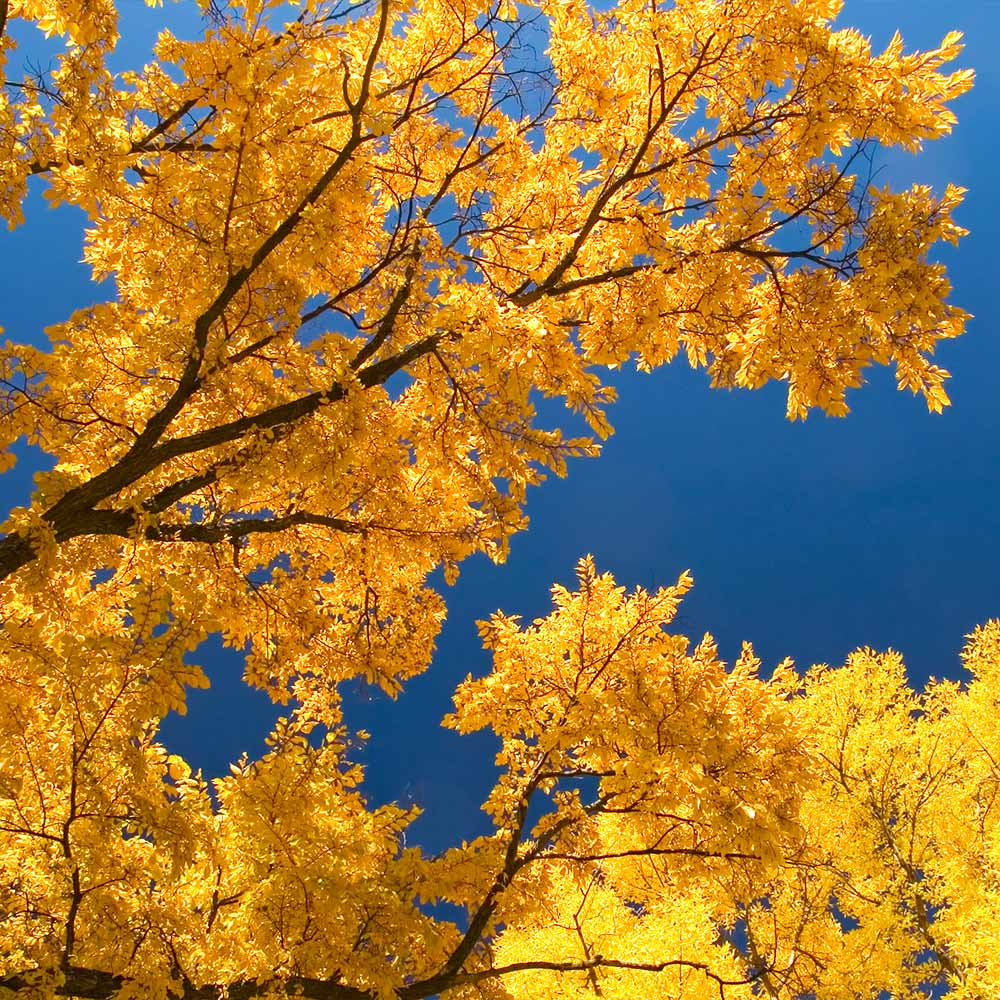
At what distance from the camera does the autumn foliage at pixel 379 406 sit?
3.64 m

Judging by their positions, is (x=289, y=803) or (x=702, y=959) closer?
(x=289, y=803)

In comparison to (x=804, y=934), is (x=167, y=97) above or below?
below

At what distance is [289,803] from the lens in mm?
4059

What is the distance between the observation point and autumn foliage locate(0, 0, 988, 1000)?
3.64 m

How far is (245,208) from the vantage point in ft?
12.8

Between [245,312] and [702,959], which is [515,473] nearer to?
[245,312]

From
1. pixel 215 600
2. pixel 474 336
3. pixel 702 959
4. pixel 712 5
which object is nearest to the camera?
pixel 474 336

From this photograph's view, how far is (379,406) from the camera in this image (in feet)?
16.3

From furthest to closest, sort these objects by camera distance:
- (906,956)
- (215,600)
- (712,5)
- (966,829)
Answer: (966,829) < (906,956) < (215,600) < (712,5)

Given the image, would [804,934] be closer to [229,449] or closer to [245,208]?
[229,449]

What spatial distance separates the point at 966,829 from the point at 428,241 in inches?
459

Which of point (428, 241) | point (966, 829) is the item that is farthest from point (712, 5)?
point (966, 829)

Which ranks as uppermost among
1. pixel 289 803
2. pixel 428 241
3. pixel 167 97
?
pixel 428 241

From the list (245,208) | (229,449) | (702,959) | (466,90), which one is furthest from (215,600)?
(702,959)
